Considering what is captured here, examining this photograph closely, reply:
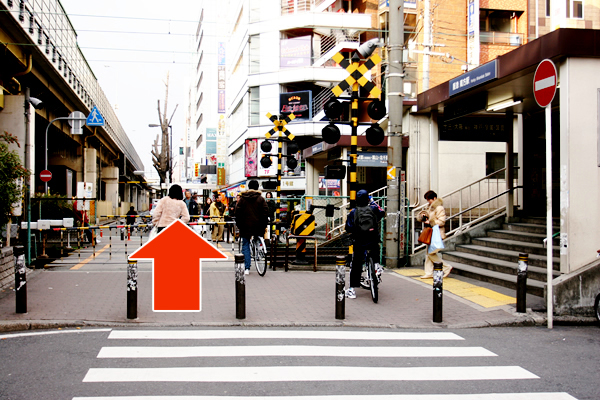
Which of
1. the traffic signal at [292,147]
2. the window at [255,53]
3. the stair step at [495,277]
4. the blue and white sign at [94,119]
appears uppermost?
the window at [255,53]

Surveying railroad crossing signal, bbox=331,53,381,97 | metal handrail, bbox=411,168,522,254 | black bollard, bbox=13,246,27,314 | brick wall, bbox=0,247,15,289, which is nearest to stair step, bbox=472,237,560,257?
metal handrail, bbox=411,168,522,254

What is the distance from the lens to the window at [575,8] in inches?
1058

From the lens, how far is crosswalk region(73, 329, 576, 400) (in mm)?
4797

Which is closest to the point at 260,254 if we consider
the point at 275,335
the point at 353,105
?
the point at 353,105

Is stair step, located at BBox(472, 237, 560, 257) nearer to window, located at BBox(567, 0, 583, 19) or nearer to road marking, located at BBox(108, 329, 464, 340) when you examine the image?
road marking, located at BBox(108, 329, 464, 340)

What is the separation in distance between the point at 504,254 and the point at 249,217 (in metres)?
5.31

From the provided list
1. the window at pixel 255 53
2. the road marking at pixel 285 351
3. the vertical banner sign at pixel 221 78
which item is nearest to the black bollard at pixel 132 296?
the road marking at pixel 285 351

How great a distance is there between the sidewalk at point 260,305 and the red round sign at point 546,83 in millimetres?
3054

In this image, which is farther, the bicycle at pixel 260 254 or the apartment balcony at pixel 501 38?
the apartment balcony at pixel 501 38

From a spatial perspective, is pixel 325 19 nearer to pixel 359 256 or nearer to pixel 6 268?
pixel 359 256

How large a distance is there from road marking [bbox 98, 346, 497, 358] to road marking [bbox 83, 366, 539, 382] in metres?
0.48

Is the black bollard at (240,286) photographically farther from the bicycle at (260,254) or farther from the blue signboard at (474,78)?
the blue signboard at (474,78)

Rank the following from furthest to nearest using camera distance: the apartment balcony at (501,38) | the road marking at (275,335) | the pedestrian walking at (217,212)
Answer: the apartment balcony at (501,38), the pedestrian walking at (217,212), the road marking at (275,335)

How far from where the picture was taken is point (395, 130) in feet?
41.3
